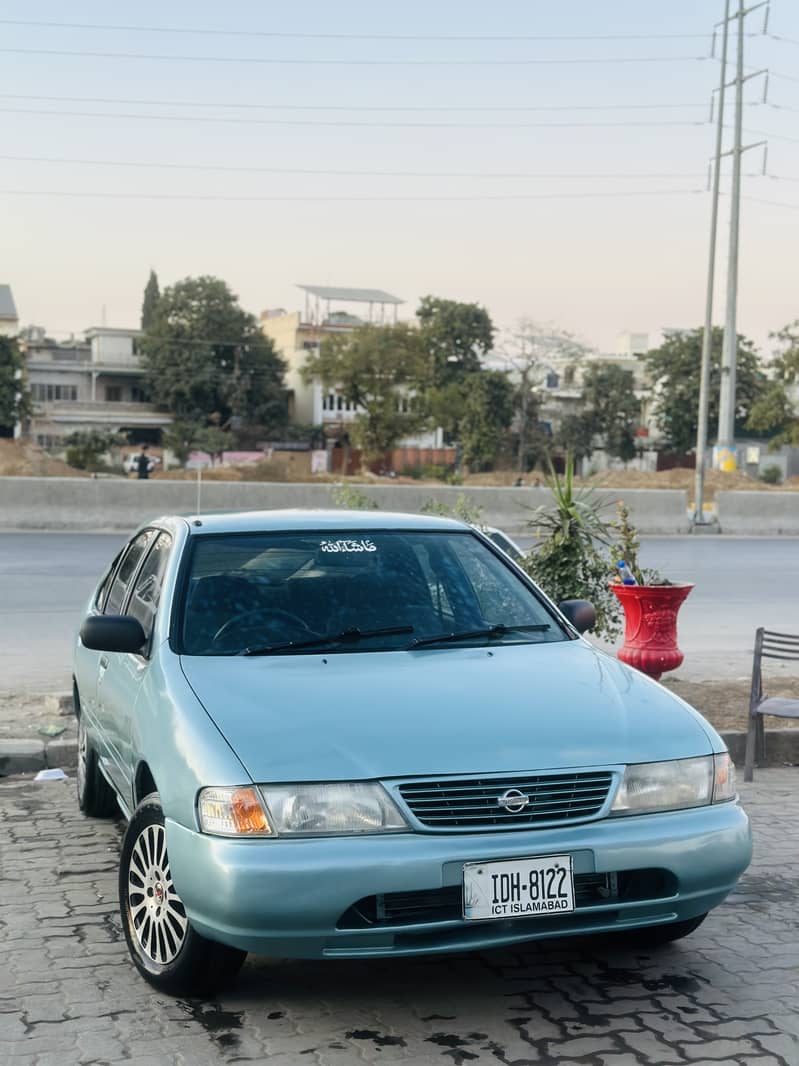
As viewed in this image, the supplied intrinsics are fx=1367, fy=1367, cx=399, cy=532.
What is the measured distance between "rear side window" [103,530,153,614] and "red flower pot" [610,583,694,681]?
409 centimetres

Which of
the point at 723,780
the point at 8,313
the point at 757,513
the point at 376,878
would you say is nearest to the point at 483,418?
the point at 8,313

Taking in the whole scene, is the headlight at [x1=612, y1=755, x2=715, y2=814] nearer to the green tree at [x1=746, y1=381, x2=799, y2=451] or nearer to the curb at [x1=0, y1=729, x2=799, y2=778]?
the curb at [x1=0, y1=729, x2=799, y2=778]

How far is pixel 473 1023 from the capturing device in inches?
160

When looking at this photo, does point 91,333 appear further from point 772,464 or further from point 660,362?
point 772,464

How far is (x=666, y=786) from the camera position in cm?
419

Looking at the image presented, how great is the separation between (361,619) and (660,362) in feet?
291

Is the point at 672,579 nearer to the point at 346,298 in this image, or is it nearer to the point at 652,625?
the point at 652,625

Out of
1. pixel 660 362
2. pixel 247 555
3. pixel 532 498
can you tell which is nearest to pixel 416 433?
pixel 660 362

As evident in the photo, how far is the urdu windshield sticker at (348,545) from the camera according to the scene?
546 cm

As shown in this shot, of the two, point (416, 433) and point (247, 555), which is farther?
point (416, 433)

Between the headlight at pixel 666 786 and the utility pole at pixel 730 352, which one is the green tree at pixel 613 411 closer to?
the utility pole at pixel 730 352

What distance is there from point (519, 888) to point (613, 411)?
87803mm

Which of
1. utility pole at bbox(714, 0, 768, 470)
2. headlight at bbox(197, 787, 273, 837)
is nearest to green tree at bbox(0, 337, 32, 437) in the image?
utility pole at bbox(714, 0, 768, 470)

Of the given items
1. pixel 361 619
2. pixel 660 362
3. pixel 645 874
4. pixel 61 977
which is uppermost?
pixel 660 362
